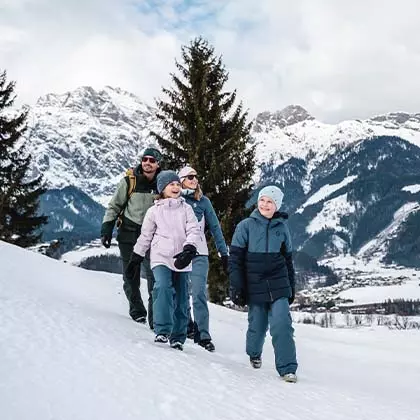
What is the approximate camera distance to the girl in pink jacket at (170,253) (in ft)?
18.0

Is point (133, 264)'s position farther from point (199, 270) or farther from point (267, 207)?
point (267, 207)

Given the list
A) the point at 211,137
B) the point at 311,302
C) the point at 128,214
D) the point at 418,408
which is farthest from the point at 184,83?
the point at 311,302

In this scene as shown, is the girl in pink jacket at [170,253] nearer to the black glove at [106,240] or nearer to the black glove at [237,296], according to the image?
the black glove at [237,296]

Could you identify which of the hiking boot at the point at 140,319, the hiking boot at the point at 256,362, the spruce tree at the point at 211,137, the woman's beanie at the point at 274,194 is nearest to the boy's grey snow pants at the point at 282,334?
the hiking boot at the point at 256,362

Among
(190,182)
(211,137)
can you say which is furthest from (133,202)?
(211,137)

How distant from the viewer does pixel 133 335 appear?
5.63 m

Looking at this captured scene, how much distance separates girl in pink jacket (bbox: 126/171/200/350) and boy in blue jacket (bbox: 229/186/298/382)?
1.76ft

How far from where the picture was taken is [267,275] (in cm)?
557

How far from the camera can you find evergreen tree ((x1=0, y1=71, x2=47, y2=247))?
888 inches

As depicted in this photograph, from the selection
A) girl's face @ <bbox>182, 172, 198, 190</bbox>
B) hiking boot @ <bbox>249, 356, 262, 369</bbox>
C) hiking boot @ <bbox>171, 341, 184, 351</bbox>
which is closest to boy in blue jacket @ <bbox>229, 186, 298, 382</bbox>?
hiking boot @ <bbox>249, 356, 262, 369</bbox>

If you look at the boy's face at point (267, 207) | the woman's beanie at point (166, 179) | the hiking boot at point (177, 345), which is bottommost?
the hiking boot at point (177, 345)

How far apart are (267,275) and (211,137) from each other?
12796 millimetres

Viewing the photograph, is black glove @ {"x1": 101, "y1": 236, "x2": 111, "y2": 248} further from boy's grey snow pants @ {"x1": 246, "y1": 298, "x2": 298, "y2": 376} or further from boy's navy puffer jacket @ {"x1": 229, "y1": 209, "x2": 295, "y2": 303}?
boy's grey snow pants @ {"x1": 246, "y1": 298, "x2": 298, "y2": 376}

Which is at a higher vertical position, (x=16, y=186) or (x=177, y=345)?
(x=16, y=186)
